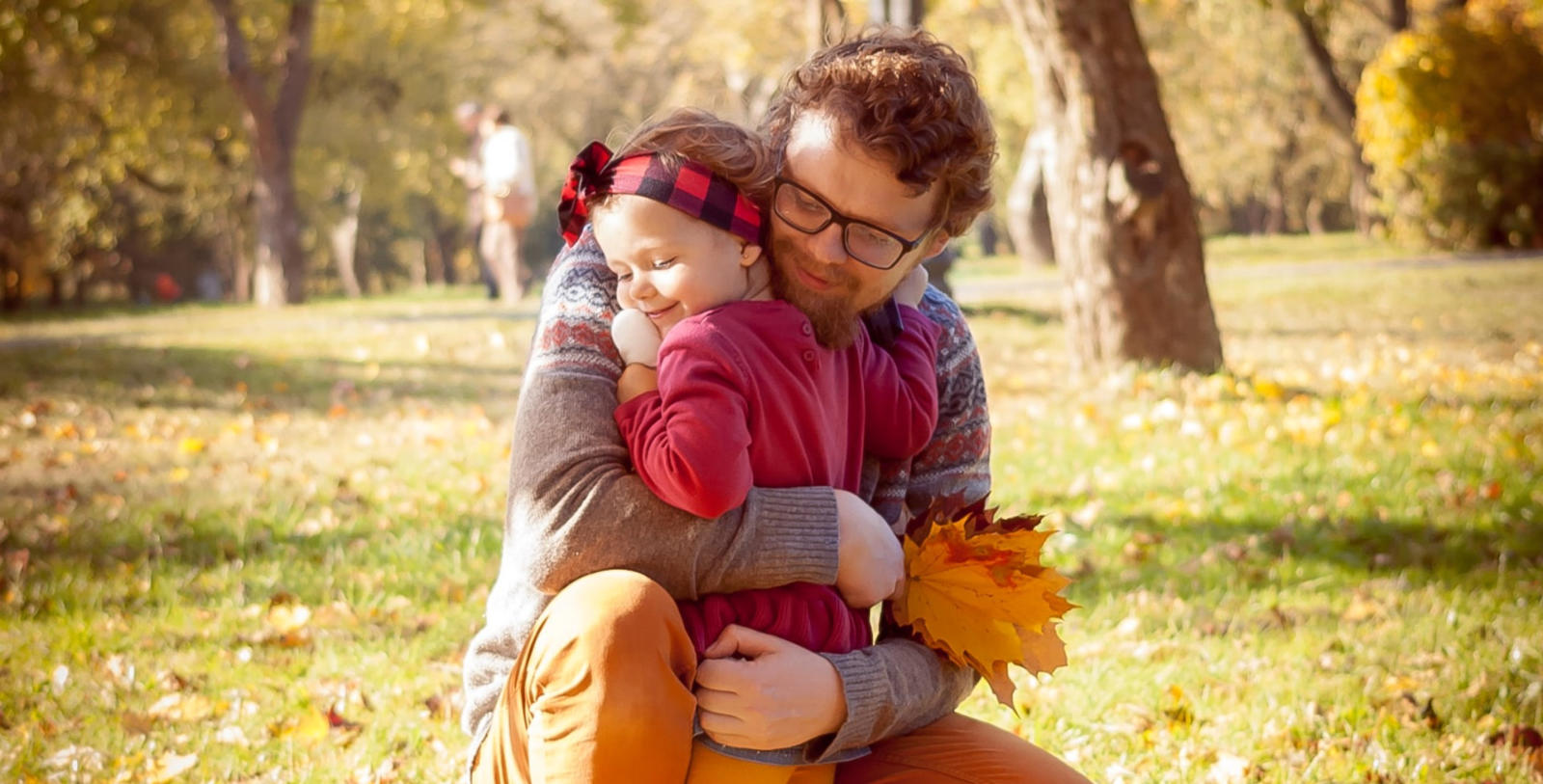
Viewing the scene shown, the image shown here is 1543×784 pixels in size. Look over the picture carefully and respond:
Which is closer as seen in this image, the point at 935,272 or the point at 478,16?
the point at 935,272

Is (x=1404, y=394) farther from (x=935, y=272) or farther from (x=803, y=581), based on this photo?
(x=803, y=581)

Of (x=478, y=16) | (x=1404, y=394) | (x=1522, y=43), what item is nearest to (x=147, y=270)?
(x=478, y=16)

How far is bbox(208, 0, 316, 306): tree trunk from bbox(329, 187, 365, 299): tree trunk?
20.8m

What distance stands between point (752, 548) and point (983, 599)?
1.60 ft

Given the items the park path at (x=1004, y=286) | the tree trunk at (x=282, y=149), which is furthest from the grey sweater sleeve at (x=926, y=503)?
the tree trunk at (x=282, y=149)

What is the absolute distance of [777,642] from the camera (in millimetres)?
2139

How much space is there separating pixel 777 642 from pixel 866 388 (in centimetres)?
49

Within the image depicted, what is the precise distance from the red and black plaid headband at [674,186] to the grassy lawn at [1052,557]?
1.65 meters

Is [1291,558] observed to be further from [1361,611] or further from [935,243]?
[935,243]

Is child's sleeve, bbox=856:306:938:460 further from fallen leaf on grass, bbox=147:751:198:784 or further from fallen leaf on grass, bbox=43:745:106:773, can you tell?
fallen leaf on grass, bbox=43:745:106:773

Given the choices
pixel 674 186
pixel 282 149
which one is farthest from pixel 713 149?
pixel 282 149

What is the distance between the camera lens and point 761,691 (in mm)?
2061

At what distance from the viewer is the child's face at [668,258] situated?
7.13 ft

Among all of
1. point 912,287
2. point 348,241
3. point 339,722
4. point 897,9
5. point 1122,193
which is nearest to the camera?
point 912,287
